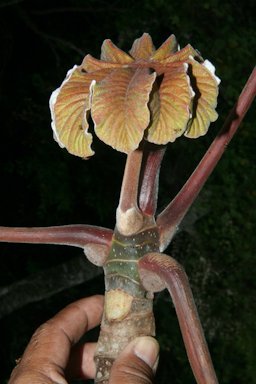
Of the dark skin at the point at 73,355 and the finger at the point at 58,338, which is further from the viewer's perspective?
the finger at the point at 58,338

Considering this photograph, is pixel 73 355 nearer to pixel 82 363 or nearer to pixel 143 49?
pixel 82 363

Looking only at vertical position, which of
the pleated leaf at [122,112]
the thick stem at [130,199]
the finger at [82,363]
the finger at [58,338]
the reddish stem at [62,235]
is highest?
the pleated leaf at [122,112]

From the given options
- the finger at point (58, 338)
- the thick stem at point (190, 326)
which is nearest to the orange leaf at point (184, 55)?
the thick stem at point (190, 326)

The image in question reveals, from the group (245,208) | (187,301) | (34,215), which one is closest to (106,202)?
(34,215)

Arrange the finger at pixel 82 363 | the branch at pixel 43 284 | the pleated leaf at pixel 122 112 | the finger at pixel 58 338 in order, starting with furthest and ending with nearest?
the branch at pixel 43 284 < the finger at pixel 82 363 < the finger at pixel 58 338 < the pleated leaf at pixel 122 112

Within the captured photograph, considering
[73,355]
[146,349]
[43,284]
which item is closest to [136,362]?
[146,349]

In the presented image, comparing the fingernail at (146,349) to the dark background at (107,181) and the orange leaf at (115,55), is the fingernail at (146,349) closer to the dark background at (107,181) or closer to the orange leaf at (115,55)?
the orange leaf at (115,55)

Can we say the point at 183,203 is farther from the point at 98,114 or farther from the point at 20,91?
the point at 20,91
